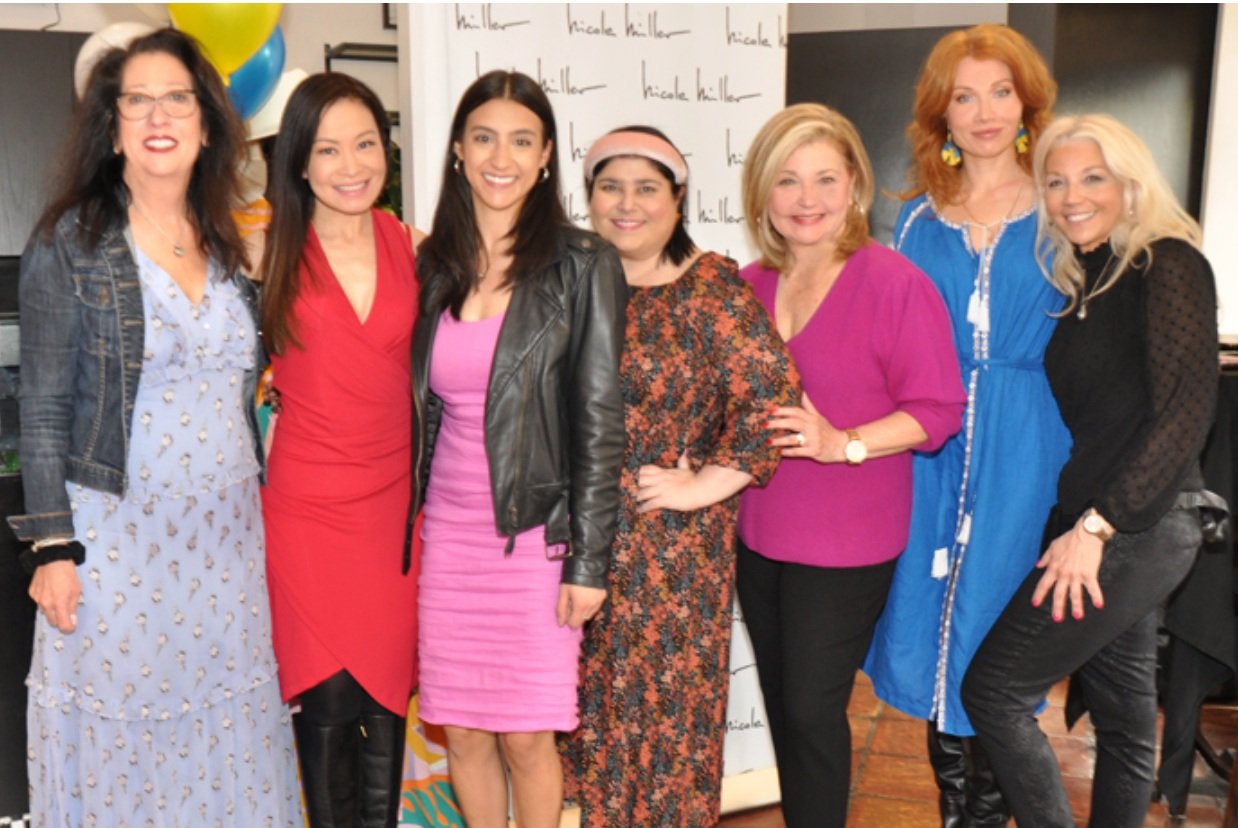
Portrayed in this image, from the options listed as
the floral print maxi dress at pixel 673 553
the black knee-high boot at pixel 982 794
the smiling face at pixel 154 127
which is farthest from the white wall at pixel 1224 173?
the smiling face at pixel 154 127

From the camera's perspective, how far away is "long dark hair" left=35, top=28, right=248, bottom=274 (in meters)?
2.08

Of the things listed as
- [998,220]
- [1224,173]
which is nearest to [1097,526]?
[998,220]

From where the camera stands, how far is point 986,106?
2.56m

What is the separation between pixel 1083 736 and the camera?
384 cm

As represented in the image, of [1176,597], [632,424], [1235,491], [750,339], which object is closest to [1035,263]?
[750,339]

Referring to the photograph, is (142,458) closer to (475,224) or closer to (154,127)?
(154,127)

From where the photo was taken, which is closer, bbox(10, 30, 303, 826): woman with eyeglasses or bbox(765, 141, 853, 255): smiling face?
bbox(10, 30, 303, 826): woman with eyeglasses

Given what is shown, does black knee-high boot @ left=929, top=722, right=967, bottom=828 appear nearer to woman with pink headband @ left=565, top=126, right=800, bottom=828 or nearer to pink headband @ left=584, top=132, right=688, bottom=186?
woman with pink headband @ left=565, top=126, right=800, bottom=828

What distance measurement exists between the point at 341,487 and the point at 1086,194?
1566 mm

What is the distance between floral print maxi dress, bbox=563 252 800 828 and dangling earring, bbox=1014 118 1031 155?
0.79m

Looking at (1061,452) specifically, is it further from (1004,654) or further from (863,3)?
(863,3)

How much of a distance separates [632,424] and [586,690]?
55 cm

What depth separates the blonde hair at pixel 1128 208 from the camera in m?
2.24

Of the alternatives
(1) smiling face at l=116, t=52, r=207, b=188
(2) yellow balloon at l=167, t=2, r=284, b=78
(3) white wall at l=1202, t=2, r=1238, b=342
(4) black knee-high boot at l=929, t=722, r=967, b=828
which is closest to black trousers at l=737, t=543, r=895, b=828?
(4) black knee-high boot at l=929, t=722, r=967, b=828
